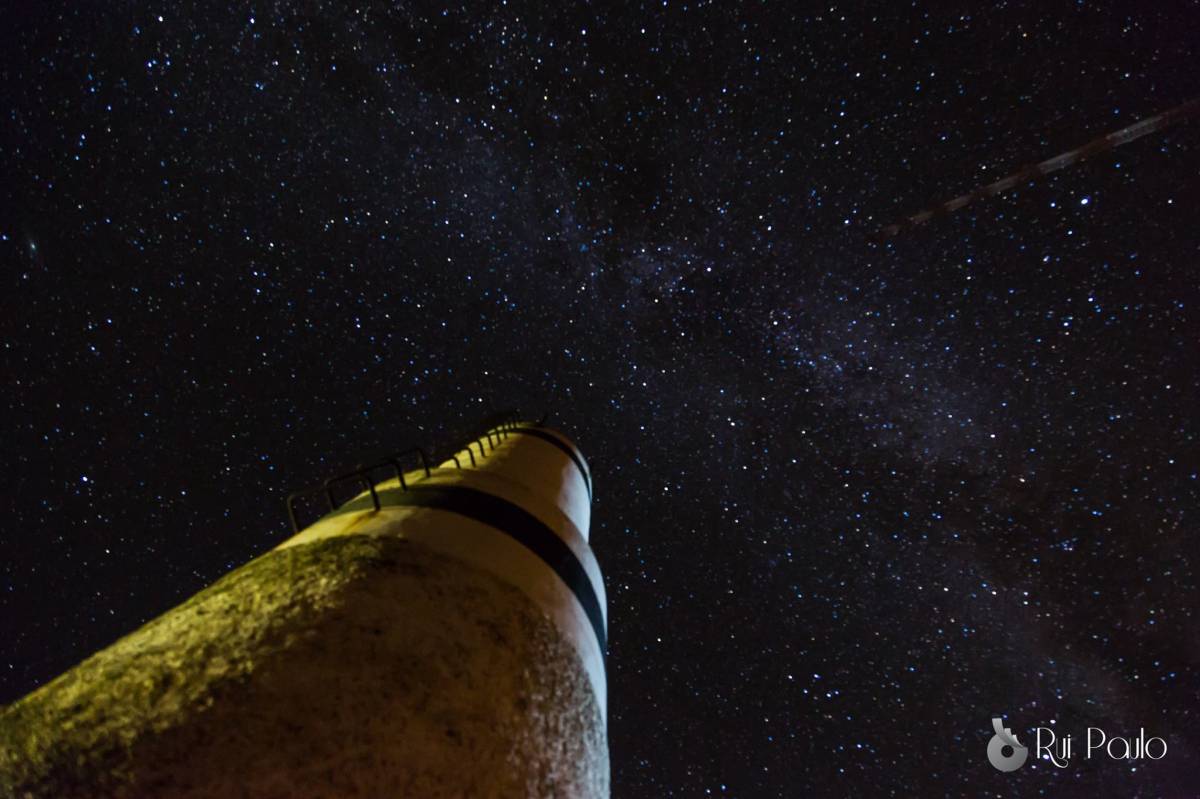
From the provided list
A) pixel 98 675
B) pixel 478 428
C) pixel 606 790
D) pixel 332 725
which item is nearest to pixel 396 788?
pixel 332 725

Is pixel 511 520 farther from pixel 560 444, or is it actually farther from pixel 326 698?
pixel 560 444

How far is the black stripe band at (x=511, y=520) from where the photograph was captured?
3.03 meters

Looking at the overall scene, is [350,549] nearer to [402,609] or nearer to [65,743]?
[402,609]

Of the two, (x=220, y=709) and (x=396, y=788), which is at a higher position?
(x=220, y=709)

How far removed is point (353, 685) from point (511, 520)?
1340 mm

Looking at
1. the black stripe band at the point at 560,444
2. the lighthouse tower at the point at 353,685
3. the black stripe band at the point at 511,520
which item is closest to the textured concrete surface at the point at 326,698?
the lighthouse tower at the point at 353,685

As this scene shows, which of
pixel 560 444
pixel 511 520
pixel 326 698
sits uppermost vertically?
pixel 560 444

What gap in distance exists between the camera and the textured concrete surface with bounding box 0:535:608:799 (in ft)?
5.26

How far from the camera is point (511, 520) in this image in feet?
10.3

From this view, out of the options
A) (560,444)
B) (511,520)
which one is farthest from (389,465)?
(560,444)

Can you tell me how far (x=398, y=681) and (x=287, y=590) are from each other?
57cm

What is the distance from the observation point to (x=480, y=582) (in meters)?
2.51

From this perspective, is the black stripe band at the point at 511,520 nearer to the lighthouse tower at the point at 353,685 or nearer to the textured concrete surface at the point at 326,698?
the lighthouse tower at the point at 353,685

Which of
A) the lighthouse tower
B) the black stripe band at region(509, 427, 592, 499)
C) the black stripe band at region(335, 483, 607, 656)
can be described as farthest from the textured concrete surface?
the black stripe band at region(509, 427, 592, 499)
